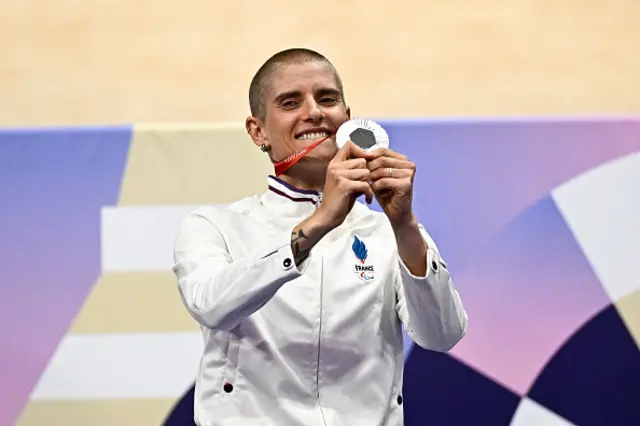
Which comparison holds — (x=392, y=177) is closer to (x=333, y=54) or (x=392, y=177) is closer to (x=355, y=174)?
(x=355, y=174)

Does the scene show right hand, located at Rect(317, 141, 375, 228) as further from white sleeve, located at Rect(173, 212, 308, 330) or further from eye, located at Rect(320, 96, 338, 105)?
eye, located at Rect(320, 96, 338, 105)

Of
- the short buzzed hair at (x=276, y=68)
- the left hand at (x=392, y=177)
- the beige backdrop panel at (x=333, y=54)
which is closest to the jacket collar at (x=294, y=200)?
the short buzzed hair at (x=276, y=68)

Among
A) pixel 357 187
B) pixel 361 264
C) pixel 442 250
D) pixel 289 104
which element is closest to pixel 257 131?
pixel 289 104

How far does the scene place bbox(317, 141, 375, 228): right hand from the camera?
137cm

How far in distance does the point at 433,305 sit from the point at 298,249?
262 mm

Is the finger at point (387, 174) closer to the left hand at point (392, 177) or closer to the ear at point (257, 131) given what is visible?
the left hand at point (392, 177)

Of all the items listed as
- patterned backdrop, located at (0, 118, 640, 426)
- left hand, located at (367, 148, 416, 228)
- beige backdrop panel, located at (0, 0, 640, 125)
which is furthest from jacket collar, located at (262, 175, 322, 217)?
beige backdrop panel, located at (0, 0, 640, 125)

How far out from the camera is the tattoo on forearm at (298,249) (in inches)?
54.4

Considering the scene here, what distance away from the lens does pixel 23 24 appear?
2627mm

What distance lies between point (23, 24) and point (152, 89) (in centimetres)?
42

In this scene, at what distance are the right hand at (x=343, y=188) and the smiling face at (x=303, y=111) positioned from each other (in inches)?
9.1

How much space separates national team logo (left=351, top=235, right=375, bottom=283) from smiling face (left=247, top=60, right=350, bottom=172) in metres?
0.15

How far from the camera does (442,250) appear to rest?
7.90 ft

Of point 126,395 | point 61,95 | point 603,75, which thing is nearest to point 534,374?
point 603,75
